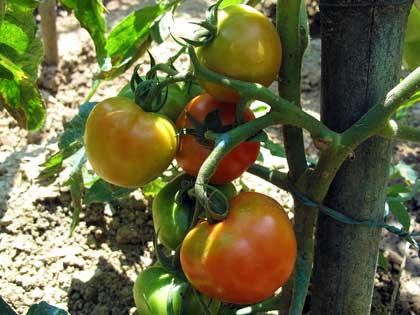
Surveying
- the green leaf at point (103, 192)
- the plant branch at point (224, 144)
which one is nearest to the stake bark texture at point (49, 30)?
the green leaf at point (103, 192)

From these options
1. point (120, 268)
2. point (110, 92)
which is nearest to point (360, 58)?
point (120, 268)

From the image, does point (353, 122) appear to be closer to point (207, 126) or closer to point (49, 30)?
point (207, 126)

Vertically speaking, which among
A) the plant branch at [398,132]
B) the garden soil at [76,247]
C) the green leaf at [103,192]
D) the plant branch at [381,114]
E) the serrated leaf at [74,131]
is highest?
the plant branch at [381,114]

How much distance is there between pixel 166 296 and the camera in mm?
925

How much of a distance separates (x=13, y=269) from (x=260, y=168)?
0.68m

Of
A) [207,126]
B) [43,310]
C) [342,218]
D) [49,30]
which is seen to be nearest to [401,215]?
[342,218]

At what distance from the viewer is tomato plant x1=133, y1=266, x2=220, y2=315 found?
3.00 ft

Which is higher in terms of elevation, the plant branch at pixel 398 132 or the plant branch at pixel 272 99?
the plant branch at pixel 272 99

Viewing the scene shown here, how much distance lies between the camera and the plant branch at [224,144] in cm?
72

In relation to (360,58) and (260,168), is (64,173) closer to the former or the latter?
(260,168)

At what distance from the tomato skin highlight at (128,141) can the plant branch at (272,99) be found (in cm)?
10

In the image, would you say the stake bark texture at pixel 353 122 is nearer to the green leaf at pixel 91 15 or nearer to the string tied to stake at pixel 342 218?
the string tied to stake at pixel 342 218

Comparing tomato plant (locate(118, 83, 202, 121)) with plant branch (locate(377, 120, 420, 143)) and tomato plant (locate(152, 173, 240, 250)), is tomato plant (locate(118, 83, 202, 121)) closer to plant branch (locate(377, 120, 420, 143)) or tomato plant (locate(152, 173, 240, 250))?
tomato plant (locate(152, 173, 240, 250))

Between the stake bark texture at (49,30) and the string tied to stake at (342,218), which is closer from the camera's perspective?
the string tied to stake at (342,218)
